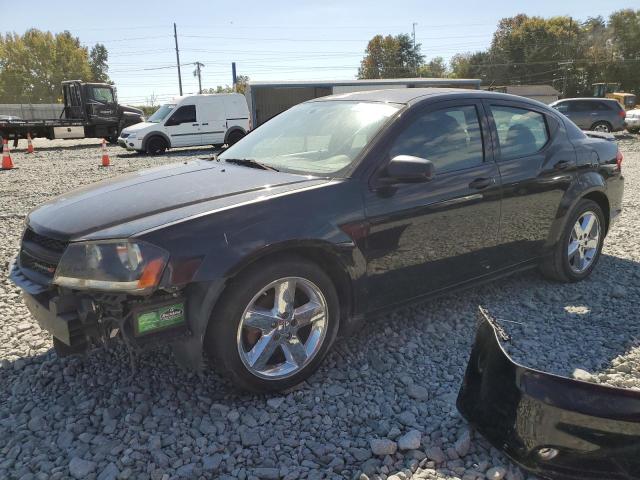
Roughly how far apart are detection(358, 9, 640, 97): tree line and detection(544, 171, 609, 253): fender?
7138 cm

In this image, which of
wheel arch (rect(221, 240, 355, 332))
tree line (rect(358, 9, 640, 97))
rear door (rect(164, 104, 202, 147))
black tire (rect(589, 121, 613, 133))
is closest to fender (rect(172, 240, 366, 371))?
wheel arch (rect(221, 240, 355, 332))

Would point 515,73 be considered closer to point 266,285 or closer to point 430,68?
point 430,68

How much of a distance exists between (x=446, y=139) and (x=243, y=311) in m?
1.83

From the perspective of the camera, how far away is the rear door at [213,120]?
19000 mm

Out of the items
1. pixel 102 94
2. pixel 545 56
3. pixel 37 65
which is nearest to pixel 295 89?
pixel 102 94

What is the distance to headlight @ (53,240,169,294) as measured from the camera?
236cm

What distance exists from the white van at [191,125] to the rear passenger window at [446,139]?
614 inches

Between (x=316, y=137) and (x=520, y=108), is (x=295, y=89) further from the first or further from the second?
(x=316, y=137)

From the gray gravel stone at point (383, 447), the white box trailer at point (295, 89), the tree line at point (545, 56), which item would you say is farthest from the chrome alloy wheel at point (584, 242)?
the tree line at point (545, 56)

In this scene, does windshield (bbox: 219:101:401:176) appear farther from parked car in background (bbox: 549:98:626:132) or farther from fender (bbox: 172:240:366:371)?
parked car in background (bbox: 549:98:626:132)

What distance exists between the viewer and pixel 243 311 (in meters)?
2.60

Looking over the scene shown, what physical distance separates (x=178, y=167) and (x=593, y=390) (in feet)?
9.29

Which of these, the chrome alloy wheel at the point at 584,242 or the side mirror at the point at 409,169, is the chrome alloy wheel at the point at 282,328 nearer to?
the side mirror at the point at 409,169

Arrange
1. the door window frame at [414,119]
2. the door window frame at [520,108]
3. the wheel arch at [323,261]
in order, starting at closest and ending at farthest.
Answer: the wheel arch at [323,261], the door window frame at [414,119], the door window frame at [520,108]
